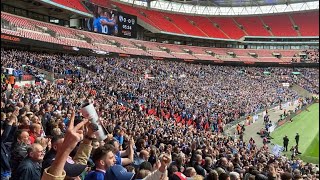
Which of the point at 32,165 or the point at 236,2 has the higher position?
the point at 236,2

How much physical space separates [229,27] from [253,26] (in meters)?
4.19

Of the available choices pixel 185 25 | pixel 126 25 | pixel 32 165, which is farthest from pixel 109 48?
pixel 32 165

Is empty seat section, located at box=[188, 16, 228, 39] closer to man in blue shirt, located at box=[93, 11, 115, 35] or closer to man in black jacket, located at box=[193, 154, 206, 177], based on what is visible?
man in blue shirt, located at box=[93, 11, 115, 35]

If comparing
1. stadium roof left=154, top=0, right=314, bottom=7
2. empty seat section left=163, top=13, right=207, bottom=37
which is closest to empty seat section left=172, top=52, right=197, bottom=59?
empty seat section left=163, top=13, right=207, bottom=37

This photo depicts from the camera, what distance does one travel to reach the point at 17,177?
3.82 m

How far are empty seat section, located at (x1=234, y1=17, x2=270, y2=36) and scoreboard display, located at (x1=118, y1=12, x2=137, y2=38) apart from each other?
2515 cm

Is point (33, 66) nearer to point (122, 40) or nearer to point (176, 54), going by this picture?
point (122, 40)

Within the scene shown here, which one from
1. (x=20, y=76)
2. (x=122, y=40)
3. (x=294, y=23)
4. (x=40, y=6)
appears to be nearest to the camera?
(x=20, y=76)

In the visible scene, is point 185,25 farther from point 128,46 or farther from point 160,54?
point 128,46

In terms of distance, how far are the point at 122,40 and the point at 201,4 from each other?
25.0 meters

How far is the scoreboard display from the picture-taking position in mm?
43656

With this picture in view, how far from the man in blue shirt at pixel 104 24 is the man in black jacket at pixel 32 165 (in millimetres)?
38001

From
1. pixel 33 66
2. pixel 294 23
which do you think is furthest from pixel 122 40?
pixel 294 23

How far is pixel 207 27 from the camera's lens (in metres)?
62.3
